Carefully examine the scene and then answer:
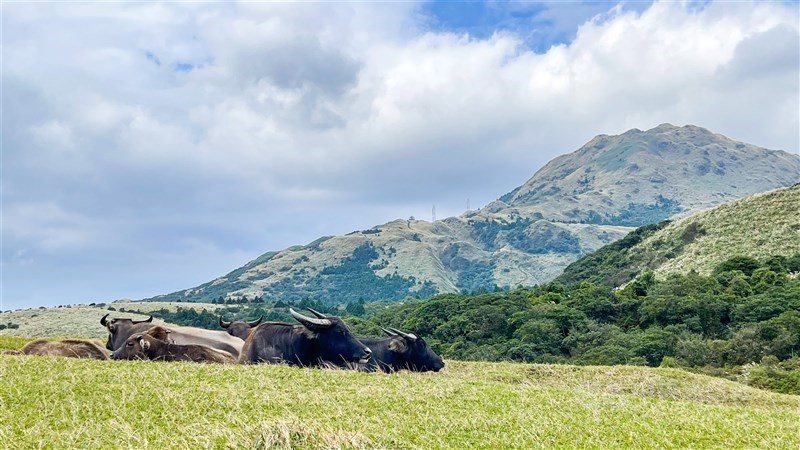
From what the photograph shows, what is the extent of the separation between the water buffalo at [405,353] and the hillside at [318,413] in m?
6.49

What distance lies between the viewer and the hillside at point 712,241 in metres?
57.8

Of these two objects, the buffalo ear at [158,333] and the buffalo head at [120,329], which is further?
the buffalo head at [120,329]

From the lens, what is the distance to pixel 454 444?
24.6 feet

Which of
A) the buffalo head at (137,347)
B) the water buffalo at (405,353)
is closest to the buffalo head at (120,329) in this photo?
the buffalo head at (137,347)

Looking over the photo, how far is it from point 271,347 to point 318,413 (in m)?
8.72

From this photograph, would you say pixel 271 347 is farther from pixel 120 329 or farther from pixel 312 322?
pixel 120 329

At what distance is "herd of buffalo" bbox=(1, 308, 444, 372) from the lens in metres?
15.2

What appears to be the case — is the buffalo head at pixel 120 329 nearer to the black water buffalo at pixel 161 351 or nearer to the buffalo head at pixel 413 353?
the black water buffalo at pixel 161 351

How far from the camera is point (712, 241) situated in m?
64.0

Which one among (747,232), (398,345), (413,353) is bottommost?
(413,353)

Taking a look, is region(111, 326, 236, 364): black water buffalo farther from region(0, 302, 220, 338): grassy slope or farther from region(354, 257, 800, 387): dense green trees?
region(0, 302, 220, 338): grassy slope

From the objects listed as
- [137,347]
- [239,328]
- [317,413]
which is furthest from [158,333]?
[317,413]

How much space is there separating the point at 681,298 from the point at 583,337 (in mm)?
7124

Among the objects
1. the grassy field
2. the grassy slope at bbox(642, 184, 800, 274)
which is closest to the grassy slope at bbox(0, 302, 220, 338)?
the grassy field
